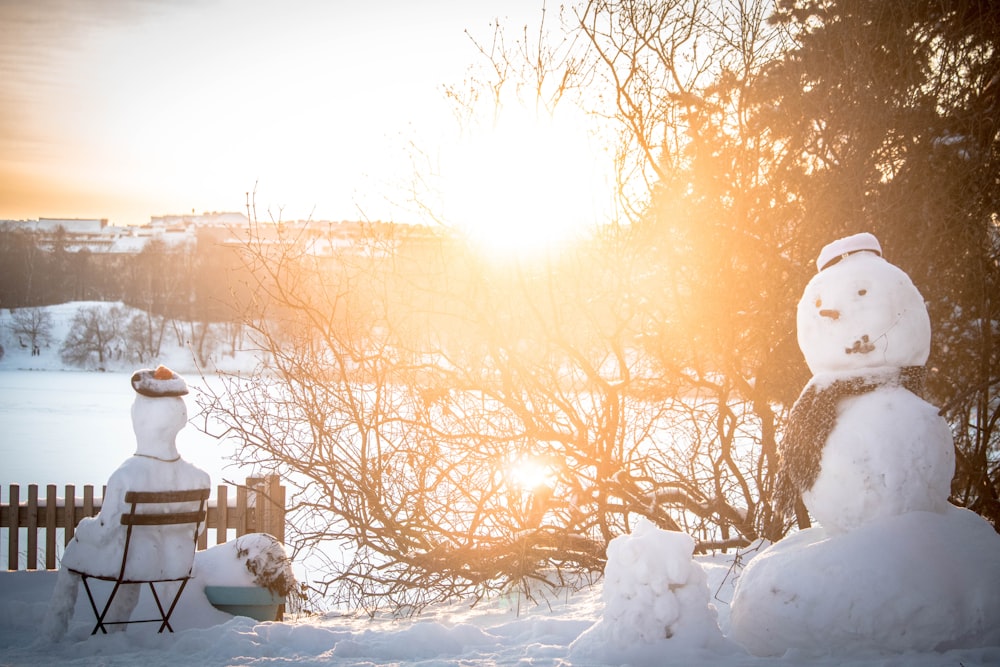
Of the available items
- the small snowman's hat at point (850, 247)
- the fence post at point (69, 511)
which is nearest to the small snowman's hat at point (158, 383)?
the fence post at point (69, 511)

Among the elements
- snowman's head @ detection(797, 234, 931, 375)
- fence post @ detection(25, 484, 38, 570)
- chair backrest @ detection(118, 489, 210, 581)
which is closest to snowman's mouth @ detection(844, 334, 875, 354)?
snowman's head @ detection(797, 234, 931, 375)

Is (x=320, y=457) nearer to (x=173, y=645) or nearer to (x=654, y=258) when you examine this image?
(x=173, y=645)

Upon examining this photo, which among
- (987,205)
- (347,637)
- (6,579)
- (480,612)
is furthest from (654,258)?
(6,579)

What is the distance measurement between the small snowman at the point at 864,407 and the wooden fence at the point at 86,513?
4441mm

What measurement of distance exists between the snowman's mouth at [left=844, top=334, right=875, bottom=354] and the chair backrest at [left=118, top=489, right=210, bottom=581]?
3963 millimetres

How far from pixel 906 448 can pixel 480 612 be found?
3.47m

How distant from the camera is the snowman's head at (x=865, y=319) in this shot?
3871 mm

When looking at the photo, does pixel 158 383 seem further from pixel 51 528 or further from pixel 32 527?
pixel 32 527

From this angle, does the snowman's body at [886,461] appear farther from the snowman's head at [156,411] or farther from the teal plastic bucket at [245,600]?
the snowman's head at [156,411]

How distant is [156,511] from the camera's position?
476 centimetres

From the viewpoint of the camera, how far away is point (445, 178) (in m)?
6.27

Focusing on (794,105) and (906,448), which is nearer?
(906,448)

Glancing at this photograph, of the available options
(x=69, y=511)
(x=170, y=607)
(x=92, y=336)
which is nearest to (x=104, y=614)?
→ (x=170, y=607)

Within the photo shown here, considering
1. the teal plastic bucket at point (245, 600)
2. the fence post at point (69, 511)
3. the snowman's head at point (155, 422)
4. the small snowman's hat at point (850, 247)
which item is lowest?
the teal plastic bucket at point (245, 600)
